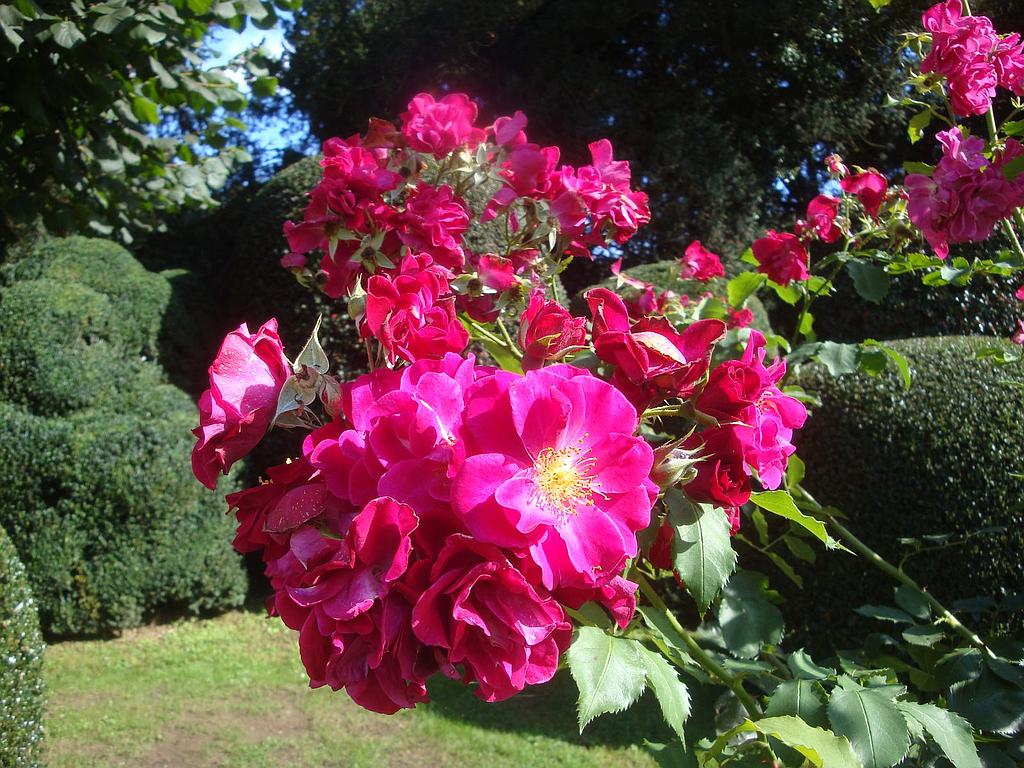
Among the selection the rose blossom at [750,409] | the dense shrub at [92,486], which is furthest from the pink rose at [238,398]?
the dense shrub at [92,486]

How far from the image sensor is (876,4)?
172 cm

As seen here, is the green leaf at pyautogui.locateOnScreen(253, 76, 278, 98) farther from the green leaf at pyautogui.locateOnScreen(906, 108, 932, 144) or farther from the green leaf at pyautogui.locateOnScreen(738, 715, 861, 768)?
the green leaf at pyautogui.locateOnScreen(738, 715, 861, 768)

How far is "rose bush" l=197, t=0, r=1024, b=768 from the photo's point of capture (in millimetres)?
670

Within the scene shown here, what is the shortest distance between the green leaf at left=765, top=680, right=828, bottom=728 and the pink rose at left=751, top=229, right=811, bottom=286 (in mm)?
1211

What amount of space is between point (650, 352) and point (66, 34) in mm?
3615

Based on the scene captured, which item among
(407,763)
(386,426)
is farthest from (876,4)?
(407,763)

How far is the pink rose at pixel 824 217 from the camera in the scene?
6.89ft

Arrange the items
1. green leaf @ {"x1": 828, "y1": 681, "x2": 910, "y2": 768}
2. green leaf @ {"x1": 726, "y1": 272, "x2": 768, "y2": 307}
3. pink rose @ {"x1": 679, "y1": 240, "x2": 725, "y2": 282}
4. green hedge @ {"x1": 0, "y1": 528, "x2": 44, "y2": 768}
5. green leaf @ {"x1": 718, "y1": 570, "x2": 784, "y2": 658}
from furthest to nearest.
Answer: green hedge @ {"x1": 0, "y1": 528, "x2": 44, "y2": 768}, pink rose @ {"x1": 679, "y1": 240, "x2": 725, "y2": 282}, green leaf @ {"x1": 726, "y1": 272, "x2": 768, "y2": 307}, green leaf @ {"x1": 718, "y1": 570, "x2": 784, "y2": 658}, green leaf @ {"x1": 828, "y1": 681, "x2": 910, "y2": 768}

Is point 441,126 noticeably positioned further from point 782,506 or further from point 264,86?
point 264,86

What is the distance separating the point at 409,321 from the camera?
812mm

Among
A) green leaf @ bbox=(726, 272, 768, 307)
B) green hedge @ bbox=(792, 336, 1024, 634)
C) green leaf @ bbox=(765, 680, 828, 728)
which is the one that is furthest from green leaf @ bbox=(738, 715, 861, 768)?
green hedge @ bbox=(792, 336, 1024, 634)

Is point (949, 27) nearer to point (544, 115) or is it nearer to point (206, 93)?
point (206, 93)

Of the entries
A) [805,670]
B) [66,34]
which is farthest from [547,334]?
[66,34]

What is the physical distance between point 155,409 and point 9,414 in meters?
0.88
